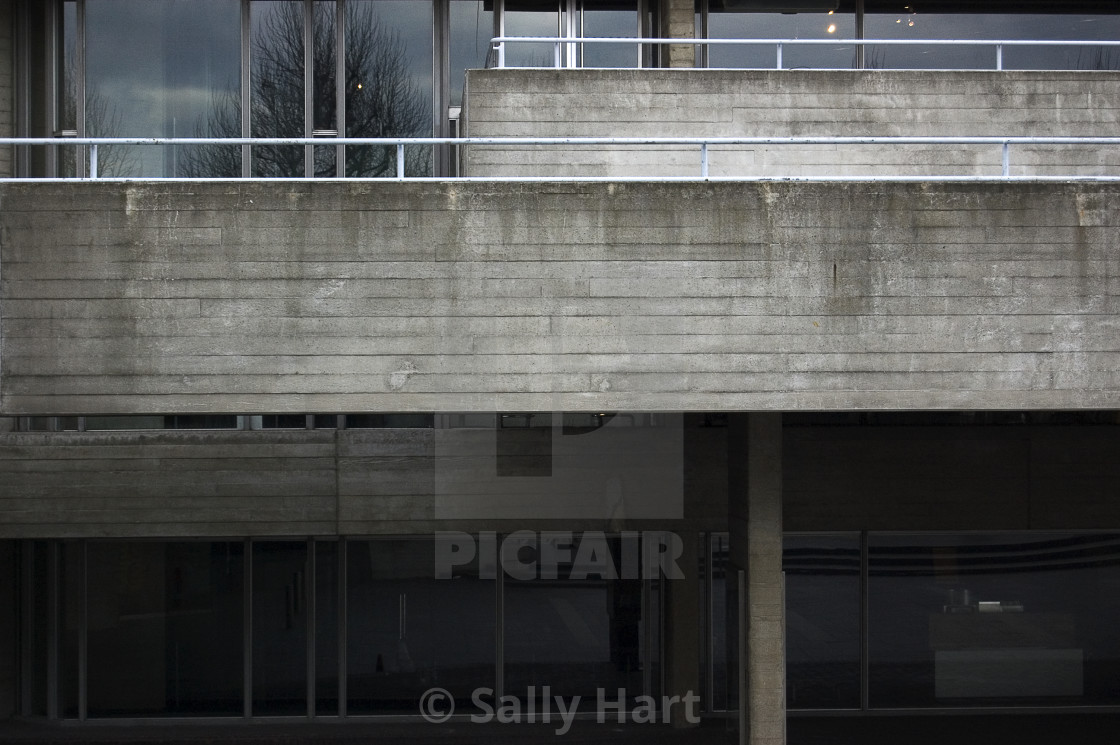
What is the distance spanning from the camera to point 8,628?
14.0 meters

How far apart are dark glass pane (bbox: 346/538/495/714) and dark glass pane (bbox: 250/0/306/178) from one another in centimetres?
557

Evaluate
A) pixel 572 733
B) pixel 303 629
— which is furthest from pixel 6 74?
pixel 572 733

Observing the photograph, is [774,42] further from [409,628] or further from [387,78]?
[409,628]

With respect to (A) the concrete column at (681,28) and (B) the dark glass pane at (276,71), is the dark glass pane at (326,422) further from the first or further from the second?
(A) the concrete column at (681,28)

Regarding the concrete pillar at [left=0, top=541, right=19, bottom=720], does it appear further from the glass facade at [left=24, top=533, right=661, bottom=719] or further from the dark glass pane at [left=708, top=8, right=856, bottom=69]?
the dark glass pane at [left=708, top=8, right=856, bottom=69]

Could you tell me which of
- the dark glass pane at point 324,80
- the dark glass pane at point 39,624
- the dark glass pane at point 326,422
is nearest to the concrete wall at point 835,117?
the dark glass pane at point 324,80

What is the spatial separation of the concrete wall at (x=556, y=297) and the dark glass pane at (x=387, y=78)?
562cm

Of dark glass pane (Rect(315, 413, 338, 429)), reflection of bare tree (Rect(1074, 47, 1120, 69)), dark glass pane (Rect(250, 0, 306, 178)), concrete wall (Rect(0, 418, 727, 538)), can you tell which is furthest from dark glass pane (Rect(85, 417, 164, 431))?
reflection of bare tree (Rect(1074, 47, 1120, 69))

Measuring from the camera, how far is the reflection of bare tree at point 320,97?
1371cm

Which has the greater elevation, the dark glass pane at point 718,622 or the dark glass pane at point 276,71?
the dark glass pane at point 276,71

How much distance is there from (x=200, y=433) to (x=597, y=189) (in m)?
7.37

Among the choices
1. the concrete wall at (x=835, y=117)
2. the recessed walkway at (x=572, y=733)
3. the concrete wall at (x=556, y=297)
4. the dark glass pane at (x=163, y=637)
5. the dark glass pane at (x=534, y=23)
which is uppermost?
the dark glass pane at (x=534, y=23)

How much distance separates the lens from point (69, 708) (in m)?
14.2

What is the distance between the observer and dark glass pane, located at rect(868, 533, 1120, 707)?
14.7 m
